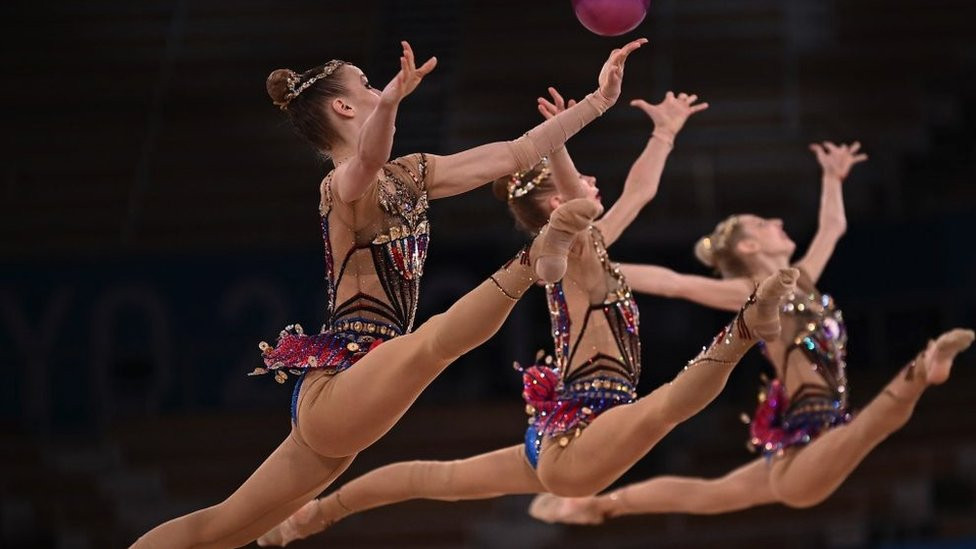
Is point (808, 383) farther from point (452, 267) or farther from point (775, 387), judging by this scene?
point (452, 267)

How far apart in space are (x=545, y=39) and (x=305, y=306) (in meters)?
2.61

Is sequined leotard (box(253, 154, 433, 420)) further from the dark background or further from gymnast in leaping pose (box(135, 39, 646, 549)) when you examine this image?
the dark background

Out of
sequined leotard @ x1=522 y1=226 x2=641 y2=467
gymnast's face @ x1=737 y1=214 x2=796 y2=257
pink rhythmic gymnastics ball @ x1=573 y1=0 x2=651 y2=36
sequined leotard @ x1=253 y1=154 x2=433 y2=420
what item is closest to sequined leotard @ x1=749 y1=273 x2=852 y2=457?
gymnast's face @ x1=737 y1=214 x2=796 y2=257

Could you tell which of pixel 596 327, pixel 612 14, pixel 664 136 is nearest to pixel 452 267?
pixel 664 136

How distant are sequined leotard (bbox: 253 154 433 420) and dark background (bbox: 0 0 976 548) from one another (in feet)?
9.98

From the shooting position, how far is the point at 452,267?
6.40 meters

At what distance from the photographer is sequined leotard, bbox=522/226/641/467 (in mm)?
3799

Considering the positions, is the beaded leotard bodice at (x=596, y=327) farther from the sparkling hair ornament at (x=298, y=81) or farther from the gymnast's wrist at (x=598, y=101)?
the sparkling hair ornament at (x=298, y=81)

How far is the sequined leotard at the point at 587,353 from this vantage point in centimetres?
380

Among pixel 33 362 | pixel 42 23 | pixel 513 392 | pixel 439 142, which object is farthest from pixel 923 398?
pixel 42 23

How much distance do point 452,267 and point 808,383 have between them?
2194 mm

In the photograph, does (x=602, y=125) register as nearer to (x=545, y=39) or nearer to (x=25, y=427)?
(x=545, y=39)

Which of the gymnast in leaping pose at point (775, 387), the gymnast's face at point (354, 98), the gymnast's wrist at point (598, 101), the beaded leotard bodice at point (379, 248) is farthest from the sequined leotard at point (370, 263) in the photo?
the gymnast in leaping pose at point (775, 387)

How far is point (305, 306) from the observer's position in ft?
20.9
